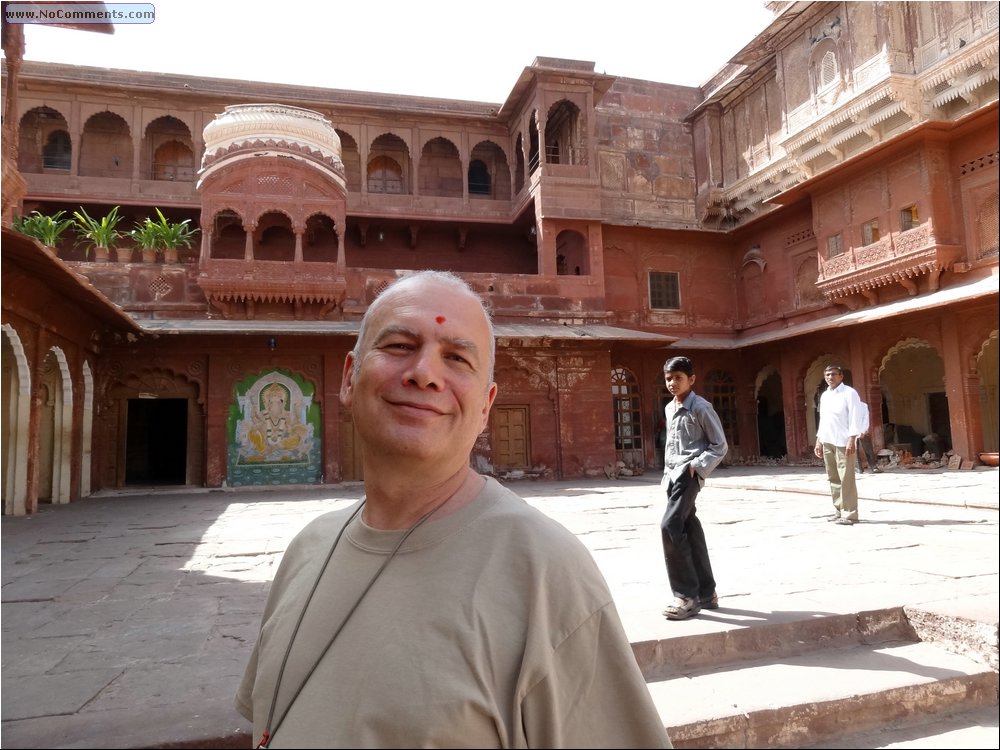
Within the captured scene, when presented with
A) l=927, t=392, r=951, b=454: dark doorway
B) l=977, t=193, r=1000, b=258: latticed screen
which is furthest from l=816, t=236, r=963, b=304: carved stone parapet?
l=927, t=392, r=951, b=454: dark doorway

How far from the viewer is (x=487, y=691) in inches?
35.6

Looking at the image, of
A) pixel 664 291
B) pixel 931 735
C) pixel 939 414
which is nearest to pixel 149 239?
pixel 664 291

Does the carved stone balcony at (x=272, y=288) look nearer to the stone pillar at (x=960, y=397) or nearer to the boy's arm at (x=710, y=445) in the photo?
the boy's arm at (x=710, y=445)

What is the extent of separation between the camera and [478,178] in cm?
2025

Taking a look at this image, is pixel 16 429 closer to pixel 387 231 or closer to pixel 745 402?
pixel 387 231

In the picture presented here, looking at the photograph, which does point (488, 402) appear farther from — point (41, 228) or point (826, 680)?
point (41, 228)

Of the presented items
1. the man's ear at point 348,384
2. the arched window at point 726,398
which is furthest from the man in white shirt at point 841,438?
the arched window at point 726,398

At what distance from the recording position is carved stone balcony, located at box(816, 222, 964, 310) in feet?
41.9

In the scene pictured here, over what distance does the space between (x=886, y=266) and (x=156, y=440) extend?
779 inches

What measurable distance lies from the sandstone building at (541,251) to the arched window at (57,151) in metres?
0.07

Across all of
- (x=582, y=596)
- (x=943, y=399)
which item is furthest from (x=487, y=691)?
(x=943, y=399)

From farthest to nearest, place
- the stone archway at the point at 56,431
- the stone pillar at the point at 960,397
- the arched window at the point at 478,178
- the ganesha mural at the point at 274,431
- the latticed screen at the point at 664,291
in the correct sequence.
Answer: the arched window at the point at 478,178
the latticed screen at the point at 664,291
the ganesha mural at the point at 274,431
the stone pillar at the point at 960,397
the stone archway at the point at 56,431

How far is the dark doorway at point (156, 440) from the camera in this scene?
18.4m

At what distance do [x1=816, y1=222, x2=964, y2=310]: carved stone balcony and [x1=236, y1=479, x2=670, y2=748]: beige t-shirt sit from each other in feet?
48.5
